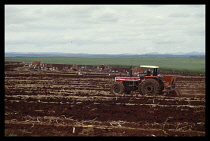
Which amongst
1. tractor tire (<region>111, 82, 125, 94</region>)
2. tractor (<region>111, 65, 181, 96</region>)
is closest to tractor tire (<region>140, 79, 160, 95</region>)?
tractor (<region>111, 65, 181, 96</region>)

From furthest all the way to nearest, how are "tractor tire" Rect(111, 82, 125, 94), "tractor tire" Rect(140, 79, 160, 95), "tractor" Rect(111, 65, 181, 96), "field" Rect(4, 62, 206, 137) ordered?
"tractor tire" Rect(111, 82, 125, 94), "tractor" Rect(111, 65, 181, 96), "tractor tire" Rect(140, 79, 160, 95), "field" Rect(4, 62, 206, 137)

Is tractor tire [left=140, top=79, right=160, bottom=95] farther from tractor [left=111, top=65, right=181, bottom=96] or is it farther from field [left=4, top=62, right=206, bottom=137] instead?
field [left=4, top=62, right=206, bottom=137]

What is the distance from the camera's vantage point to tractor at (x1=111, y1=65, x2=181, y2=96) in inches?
640

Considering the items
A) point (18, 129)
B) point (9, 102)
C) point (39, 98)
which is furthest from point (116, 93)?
point (18, 129)

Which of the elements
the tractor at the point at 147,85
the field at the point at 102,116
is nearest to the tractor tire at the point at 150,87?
the tractor at the point at 147,85

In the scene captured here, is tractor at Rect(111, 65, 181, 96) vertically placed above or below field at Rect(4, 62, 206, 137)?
above

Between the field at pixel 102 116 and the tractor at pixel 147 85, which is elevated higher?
the tractor at pixel 147 85

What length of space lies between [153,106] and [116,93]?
4462 mm

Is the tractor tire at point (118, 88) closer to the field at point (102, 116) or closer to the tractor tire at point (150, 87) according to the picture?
the field at point (102, 116)

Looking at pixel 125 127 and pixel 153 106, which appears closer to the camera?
pixel 125 127

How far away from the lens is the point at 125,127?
9586mm

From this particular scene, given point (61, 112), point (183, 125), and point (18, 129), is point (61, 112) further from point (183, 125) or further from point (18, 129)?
point (183, 125)

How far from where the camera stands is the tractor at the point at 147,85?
1625cm

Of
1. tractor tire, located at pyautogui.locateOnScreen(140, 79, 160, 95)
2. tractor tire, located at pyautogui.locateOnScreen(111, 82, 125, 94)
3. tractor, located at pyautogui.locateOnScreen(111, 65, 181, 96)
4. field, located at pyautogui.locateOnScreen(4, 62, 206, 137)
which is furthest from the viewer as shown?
Result: tractor tire, located at pyautogui.locateOnScreen(111, 82, 125, 94)
